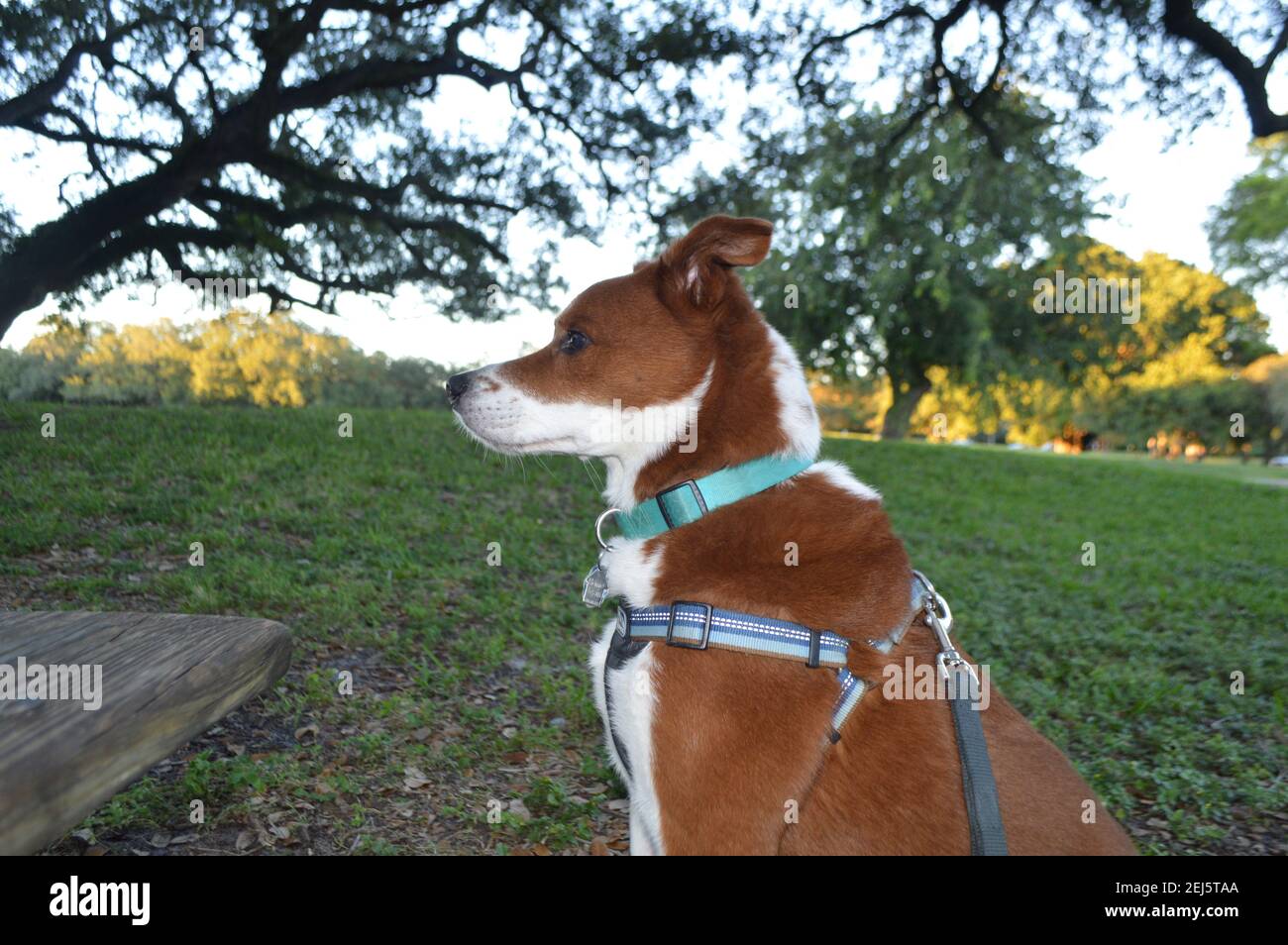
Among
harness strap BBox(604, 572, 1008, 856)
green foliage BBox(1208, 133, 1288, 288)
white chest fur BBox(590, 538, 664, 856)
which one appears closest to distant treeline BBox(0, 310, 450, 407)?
white chest fur BBox(590, 538, 664, 856)

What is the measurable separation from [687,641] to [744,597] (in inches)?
7.7

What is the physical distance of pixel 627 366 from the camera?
101 inches

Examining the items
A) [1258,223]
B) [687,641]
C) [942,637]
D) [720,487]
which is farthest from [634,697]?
[1258,223]

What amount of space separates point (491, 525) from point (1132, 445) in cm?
4286

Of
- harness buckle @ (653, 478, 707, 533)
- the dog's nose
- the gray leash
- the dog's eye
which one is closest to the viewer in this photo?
the gray leash

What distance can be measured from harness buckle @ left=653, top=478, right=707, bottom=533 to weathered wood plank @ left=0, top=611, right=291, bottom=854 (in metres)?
1.20

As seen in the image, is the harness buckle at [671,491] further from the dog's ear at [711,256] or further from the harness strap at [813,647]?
the dog's ear at [711,256]

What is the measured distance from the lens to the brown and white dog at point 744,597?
2.00 meters

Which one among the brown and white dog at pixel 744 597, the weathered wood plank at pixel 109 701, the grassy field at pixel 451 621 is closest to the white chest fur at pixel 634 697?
the brown and white dog at pixel 744 597

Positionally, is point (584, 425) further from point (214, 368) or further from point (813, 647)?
point (214, 368)

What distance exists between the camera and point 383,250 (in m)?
10.2

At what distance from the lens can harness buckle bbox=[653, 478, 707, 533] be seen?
2.28 meters

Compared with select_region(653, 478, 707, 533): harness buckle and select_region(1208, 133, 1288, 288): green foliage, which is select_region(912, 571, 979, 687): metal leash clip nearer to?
select_region(653, 478, 707, 533): harness buckle
